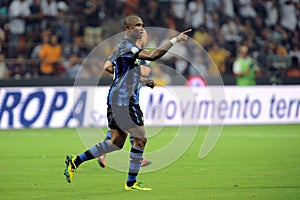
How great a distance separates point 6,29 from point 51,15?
1.55 meters

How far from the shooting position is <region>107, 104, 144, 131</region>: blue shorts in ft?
33.0

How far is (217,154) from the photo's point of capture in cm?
1551

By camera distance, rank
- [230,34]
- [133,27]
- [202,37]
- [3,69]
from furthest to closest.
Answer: [230,34] → [202,37] → [3,69] → [133,27]

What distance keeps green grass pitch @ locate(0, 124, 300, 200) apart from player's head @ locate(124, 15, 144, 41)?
2095 millimetres

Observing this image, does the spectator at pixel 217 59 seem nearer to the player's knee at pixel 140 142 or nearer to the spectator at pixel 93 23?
the spectator at pixel 93 23

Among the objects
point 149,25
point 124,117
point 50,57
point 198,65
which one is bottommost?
point 198,65

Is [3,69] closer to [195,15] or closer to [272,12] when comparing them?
[195,15]

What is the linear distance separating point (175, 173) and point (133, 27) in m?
3.27

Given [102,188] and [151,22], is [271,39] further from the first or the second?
[102,188]

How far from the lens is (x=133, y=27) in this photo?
32.6 feet

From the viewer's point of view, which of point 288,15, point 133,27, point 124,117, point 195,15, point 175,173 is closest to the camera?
point 133,27

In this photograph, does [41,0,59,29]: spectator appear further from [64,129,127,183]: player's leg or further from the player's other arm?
the player's other arm

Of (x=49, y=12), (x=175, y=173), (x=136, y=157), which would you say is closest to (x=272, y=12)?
(x=49, y=12)

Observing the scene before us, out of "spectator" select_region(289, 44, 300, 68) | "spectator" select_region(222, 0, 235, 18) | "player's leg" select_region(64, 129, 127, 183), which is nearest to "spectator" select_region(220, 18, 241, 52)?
"spectator" select_region(222, 0, 235, 18)
